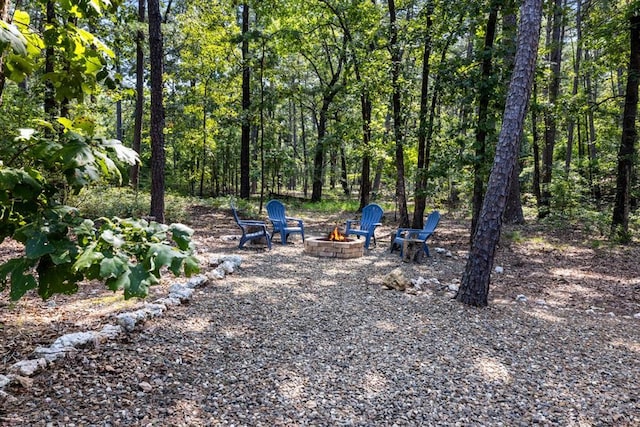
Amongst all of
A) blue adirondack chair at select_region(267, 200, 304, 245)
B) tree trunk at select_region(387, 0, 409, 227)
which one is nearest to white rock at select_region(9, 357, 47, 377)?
blue adirondack chair at select_region(267, 200, 304, 245)

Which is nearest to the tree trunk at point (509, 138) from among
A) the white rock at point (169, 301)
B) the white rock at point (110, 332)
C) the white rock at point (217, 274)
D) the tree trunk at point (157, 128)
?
the white rock at point (217, 274)

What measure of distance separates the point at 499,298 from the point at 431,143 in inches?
164

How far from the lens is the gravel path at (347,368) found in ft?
7.46

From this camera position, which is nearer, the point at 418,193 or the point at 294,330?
Result: the point at 294,330

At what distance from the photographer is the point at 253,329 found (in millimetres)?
3449

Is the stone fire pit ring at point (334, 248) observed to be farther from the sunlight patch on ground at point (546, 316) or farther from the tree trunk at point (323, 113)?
the tree trunk at point (323, 113)

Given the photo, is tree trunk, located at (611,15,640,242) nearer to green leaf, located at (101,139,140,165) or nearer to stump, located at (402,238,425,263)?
stump, located at (402,238,425,263)

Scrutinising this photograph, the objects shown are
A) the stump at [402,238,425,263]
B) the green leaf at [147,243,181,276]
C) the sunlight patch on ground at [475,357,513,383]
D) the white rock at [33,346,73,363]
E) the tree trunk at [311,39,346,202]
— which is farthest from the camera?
the tree trunk at [311,39,346,202]

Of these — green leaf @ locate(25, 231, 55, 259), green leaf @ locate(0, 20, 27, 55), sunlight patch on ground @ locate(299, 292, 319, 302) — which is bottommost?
sunlight patch on ground @ locate(299, 292, 319, 302)

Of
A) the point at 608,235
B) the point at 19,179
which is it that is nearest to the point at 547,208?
the point at 608,235

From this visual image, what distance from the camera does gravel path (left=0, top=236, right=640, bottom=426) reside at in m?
2.27

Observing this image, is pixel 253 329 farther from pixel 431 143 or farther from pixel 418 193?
pixel 431 143

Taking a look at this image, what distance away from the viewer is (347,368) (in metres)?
2.87

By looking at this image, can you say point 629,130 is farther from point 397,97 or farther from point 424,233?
point 424,233
